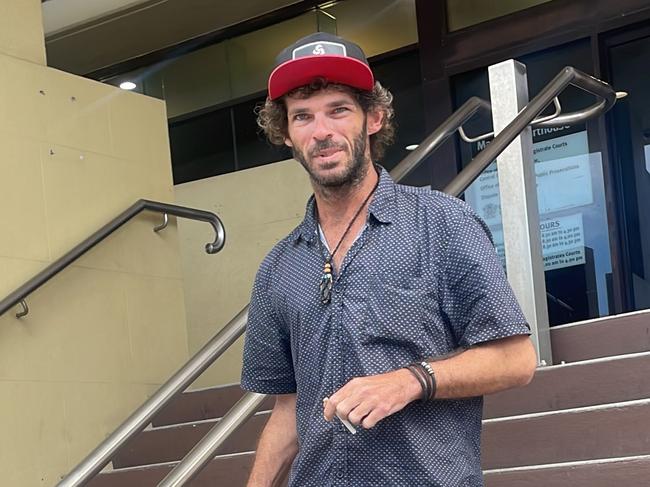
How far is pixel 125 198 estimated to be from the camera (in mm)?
5406

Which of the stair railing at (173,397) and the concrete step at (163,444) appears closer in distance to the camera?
the stair railing at (173,397)

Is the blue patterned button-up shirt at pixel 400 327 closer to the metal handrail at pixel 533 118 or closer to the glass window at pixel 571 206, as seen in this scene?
the metal handrail at pixel 533 118

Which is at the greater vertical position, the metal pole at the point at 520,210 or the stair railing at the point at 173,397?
Answer: the metal pole at the point at 520,210

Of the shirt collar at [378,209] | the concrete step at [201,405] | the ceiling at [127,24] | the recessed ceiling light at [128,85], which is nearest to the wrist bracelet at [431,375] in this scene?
the shirt collar at [378,209]

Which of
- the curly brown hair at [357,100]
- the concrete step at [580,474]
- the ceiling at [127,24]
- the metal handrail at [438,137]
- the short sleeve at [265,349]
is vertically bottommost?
the concrete step at [580,474]

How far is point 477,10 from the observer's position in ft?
21.0

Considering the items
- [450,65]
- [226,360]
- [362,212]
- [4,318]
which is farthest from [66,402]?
[362,212]

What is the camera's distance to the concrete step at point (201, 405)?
5035mm

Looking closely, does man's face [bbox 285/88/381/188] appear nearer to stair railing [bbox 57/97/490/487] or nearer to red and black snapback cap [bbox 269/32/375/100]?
red and black snapback cap [bbox 269/32/375/100]

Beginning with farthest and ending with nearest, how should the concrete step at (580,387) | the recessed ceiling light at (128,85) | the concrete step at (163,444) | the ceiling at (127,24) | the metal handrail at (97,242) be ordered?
the recessed ceiling light at (128,85), the ceiling at (127,24), the concrete step at (163,444), the metal handrail at (97,242), the concrete step at (580,387)

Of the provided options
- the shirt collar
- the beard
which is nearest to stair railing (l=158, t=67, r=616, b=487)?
the shirt collar

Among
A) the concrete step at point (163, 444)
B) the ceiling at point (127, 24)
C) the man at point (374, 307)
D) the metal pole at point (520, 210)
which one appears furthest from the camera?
the ceiling at point (127, 24)

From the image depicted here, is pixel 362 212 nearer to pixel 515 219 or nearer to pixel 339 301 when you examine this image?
pixel 339 301

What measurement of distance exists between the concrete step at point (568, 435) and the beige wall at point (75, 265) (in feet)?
6.88
